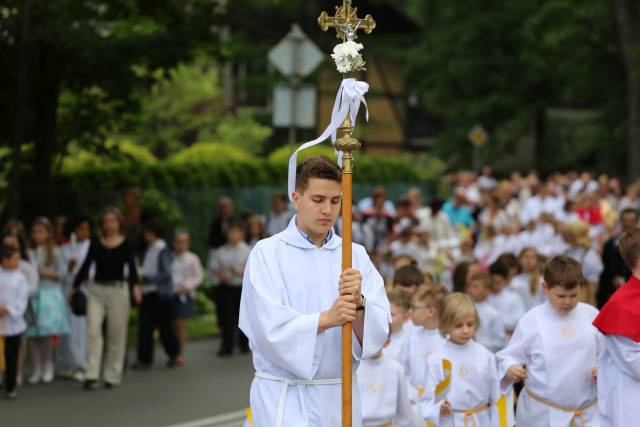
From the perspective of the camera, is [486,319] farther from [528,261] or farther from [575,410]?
[575,410]

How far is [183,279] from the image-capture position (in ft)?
52.0

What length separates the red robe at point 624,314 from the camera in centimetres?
714

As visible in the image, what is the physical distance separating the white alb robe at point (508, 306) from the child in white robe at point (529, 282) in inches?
28.4

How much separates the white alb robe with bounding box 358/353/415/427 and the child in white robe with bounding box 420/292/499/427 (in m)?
0.15

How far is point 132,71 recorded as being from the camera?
16.3 m

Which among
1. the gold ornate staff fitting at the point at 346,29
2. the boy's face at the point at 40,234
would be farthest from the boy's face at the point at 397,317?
the boy's face at the point at 40,234

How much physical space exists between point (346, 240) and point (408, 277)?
166 inches

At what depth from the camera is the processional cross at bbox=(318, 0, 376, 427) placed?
5.86 m

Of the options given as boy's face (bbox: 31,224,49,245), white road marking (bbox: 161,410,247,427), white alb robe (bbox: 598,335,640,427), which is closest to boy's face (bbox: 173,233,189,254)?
boy's face (bbox: 31,224,49,245)

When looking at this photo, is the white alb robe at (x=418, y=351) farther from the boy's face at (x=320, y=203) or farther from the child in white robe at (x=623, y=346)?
the boy's face at (x=320, y=203)

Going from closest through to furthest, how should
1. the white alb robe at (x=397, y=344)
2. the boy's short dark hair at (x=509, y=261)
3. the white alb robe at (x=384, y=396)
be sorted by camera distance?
Result: the white alb robe at (x=384, y=396) → the white alb robe at (x=397, y=344) → the boy's short dark hair at (x=509, y=261)

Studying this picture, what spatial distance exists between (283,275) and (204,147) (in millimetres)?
19619

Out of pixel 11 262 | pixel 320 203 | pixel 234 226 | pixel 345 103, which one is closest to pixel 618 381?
pixel 320 203

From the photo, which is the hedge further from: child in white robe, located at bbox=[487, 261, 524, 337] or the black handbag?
child in white robe, located at bbox=[487, 261, 524, 337]
